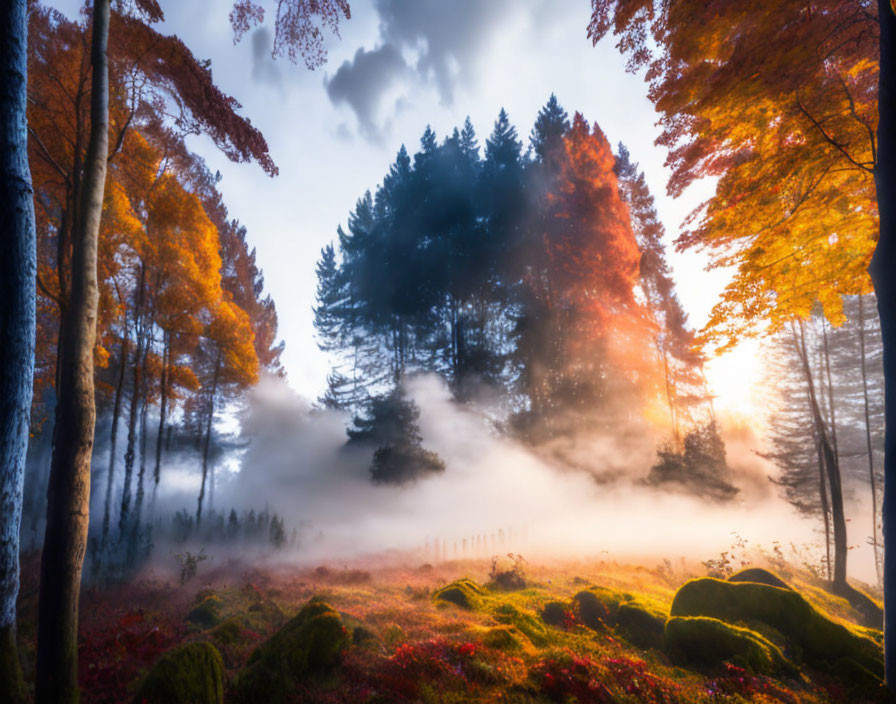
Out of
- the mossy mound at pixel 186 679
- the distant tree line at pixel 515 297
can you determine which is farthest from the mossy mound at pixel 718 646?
the distant tree line at pixel 515 297

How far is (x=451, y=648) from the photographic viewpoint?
5.36 metres

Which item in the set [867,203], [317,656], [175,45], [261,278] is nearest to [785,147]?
[867,203]

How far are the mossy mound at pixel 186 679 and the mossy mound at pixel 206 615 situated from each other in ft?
12.4

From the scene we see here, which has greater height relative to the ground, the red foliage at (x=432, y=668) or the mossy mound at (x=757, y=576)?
the red foliage at (x=432, y=668)

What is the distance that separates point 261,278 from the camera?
29141 millimetres

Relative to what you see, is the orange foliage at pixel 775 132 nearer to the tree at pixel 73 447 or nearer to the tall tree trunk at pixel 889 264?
the tall tree trunk at pixel 889 264

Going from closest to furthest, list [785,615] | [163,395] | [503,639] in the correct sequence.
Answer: [503,639] < [785,615] < [163,395]

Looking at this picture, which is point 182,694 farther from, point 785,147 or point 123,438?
point 123,438

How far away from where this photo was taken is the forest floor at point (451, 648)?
14.6 feet

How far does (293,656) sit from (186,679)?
1.31 metres

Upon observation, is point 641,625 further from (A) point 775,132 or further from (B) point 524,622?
(A) point 775,132

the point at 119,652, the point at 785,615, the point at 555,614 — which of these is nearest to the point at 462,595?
the point at 555,614

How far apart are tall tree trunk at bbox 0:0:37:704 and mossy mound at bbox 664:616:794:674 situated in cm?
789

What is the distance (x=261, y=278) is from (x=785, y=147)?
100 ft
